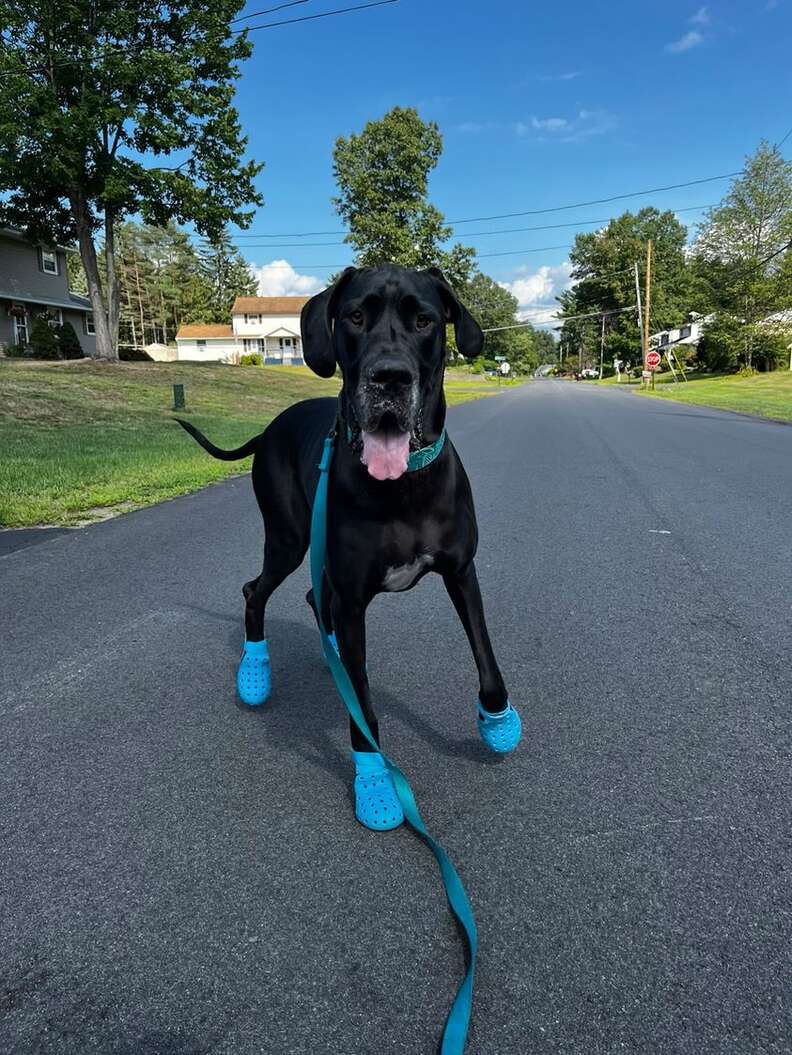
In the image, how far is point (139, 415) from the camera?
656 inches

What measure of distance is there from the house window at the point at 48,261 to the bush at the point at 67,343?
4.38 m

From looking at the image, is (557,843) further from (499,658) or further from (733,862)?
(499,658)

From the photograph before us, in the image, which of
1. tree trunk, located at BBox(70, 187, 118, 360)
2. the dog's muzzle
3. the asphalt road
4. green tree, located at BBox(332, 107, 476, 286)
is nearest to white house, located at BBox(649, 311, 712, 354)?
green tree, located at BBox(332, 107, 476, 286)

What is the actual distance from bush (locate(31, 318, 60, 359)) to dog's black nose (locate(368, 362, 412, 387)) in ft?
108

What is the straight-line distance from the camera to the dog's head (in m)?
2.06

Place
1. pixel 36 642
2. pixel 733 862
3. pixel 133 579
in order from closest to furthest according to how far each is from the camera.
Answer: pixel 733 862 < pixel 36 642 < pixel 133 579

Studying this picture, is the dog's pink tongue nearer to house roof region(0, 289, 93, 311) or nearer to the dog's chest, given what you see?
the dog's chest

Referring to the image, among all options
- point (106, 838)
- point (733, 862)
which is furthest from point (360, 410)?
point (733, 862)

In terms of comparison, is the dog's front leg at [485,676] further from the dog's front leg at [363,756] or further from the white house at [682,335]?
the white house at [682,335]

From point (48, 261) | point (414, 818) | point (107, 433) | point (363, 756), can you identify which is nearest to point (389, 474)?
point (363, 756)

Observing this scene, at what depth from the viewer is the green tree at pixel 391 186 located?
42.8 m

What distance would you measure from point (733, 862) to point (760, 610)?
97.2 inches

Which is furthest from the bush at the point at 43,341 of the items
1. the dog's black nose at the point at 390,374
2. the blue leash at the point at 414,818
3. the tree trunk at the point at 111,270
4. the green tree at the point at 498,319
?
the green tree at the point at 498,319

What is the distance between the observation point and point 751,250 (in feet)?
139
